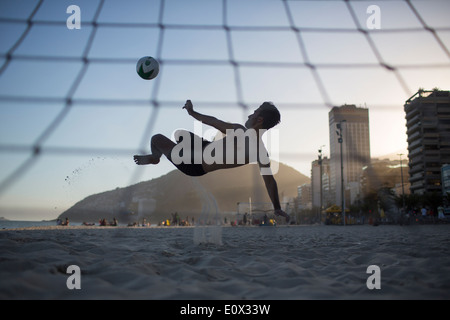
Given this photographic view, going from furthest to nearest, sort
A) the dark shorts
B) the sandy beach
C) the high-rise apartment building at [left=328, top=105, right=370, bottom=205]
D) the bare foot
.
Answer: the high-rise apartment building at [left=328, top=105, right=370, bottom=205] < the bare foot < the dark shorts < the sandy beach

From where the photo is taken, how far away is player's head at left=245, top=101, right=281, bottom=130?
2.85m

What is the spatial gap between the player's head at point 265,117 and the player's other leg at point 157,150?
81 cm

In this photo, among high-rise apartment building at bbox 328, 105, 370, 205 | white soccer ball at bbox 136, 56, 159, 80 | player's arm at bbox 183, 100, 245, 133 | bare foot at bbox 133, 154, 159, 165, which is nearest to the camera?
player's arm at bbox 183, 100, 245, 133

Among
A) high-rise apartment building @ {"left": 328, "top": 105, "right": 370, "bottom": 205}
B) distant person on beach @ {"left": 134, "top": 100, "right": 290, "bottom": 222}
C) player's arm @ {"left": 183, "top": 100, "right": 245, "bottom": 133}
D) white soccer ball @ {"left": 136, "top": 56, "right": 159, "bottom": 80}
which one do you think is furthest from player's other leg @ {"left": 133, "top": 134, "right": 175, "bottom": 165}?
high-rise apartment building @ {"left": 328, "top": 105, "right": 370, "bottom": 205}

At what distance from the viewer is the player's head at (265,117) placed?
2854 mm

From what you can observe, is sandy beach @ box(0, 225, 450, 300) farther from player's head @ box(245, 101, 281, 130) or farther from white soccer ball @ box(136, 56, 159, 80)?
white soccer ball @ box(136, 56, 159, 80)

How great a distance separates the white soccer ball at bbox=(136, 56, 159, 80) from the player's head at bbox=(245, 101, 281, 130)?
5.44 ft

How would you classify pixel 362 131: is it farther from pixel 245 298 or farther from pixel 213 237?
pixel 245 298

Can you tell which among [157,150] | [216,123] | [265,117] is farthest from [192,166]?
[265,117]

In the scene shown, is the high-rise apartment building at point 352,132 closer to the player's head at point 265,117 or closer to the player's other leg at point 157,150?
the player's head at point 265,117

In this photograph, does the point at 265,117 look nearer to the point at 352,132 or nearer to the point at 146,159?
the point at 146,159

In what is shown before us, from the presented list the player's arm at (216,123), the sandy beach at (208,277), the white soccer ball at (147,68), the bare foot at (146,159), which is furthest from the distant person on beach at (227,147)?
the white soccer ball at (147,68)

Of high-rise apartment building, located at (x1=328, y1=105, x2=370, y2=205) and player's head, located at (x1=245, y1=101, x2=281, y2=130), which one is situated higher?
high-rise apartment building, located at (x1=328, y1=105, x2=370, y2=205)
